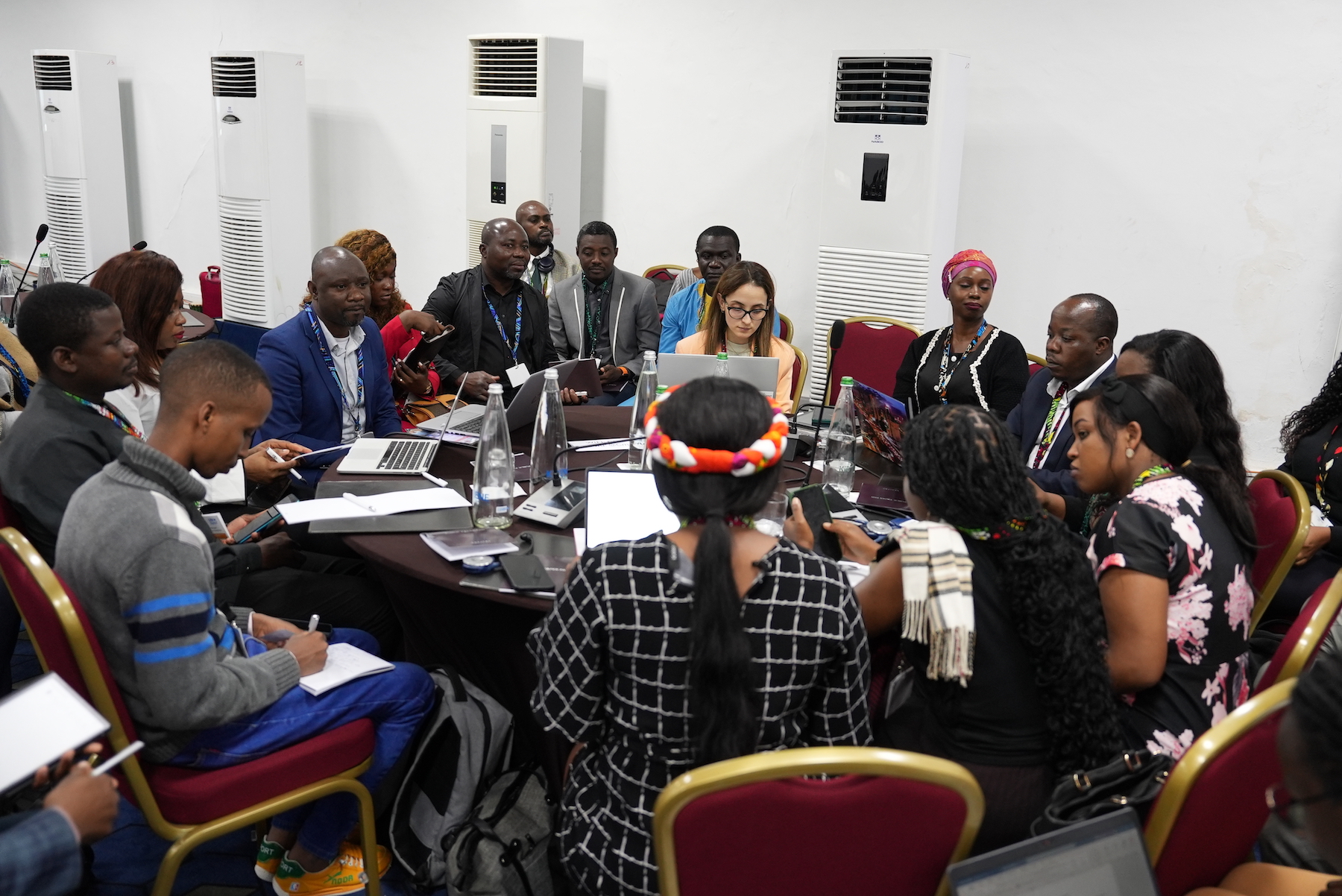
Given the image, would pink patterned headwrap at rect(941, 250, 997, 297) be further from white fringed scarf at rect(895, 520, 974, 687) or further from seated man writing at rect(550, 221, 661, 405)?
white fringed scarf at rect(895, 520, 974, 687)

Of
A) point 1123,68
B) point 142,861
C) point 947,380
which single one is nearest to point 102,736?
point 142,861

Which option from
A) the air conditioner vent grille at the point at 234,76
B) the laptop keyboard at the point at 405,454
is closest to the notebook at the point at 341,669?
the laptop keyboard at the point at 405,454

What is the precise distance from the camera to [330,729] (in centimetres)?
202

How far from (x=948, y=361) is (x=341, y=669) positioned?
2636mm

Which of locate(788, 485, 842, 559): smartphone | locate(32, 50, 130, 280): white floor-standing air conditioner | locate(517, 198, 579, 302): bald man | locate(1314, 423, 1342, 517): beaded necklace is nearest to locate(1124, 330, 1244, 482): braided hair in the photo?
locate(1314, 423, 1342, 517): beaded necklace

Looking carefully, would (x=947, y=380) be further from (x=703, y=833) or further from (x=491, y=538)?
(x=703, y=833)

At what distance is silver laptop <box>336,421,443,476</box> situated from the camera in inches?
111

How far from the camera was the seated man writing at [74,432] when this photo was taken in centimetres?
219

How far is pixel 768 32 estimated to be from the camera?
214 inches

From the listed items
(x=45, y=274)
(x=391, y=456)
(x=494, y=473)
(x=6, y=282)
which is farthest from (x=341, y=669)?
(x=6, y=282)

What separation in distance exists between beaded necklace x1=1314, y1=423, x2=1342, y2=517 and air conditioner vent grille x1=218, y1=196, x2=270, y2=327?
6.31 meters

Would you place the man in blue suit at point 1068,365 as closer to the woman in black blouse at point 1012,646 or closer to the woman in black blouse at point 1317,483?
the woman in black blouse at point 1317,483

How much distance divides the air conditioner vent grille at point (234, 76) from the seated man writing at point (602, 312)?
123 inches

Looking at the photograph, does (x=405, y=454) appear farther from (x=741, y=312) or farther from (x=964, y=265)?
(x=964, y=265)
